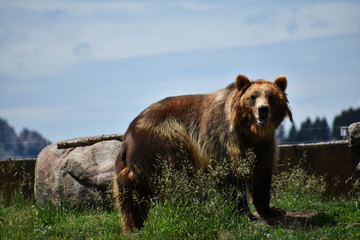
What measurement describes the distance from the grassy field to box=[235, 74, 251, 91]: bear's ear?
1244mm

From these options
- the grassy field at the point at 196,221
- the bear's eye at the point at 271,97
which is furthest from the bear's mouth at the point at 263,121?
the grassy field at the point at 196,221

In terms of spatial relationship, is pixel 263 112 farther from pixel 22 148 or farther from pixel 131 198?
pixel 22 148

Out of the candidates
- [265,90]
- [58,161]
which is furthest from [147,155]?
[58,161]

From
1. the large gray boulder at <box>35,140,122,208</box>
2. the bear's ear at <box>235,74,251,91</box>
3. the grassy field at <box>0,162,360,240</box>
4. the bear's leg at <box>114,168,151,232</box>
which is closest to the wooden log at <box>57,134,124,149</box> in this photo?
the large gray boulder at <box>35,140,122,208</box>

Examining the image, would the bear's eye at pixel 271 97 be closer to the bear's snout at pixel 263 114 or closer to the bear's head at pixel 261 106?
the bear's head at pixel 261 106

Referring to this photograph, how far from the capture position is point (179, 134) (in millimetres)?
6078

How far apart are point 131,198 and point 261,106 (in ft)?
6.36

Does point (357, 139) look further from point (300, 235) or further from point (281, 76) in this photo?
point (300, 235)

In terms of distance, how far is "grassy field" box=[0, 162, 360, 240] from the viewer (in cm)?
488

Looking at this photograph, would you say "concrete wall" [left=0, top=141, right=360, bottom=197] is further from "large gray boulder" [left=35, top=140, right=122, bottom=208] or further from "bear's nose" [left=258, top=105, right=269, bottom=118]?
"bear's nose" [left=258, top=105, right=269, bottom=118]

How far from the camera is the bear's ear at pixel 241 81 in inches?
242

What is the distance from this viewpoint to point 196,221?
4824 mm

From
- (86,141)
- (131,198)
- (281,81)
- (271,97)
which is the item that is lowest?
(131,198)

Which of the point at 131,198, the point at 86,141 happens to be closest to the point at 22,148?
the point at 86,141
